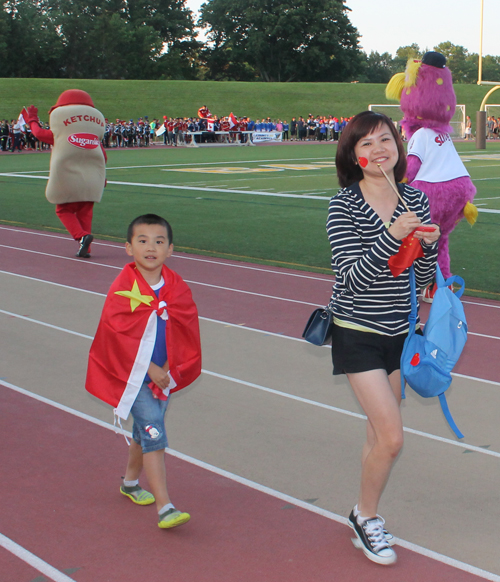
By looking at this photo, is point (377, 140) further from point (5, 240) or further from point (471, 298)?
point (5, 240)

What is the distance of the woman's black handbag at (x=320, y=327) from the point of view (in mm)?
3307

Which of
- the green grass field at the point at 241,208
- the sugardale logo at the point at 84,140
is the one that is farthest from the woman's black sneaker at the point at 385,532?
the sugardale logo at the point at 84,140

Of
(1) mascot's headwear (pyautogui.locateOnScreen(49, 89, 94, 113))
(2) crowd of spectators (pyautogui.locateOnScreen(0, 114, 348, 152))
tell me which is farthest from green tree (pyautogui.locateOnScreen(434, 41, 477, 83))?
(1) mascot's headwear (pyautogui.locateOnScreen(49, 89, 94, 113))

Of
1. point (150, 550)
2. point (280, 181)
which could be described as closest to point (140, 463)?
point (150, 550)

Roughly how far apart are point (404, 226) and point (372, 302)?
422 mm

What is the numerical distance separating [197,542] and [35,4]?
93.2 m

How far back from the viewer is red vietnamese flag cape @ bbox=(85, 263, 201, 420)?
346 centimetres

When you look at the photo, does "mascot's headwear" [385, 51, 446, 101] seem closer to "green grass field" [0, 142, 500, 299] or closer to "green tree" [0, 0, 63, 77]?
"green grass field" [0, 142, 500, 299]

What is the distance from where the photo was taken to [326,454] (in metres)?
4.34

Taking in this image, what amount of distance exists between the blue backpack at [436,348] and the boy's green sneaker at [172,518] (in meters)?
1.17

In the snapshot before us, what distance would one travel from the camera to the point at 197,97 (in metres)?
61.0

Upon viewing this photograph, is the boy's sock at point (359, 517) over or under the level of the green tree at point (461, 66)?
under

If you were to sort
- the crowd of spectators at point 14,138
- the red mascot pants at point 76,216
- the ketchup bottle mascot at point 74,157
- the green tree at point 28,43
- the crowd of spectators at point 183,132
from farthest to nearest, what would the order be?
the green tree at point 28,43 < the crowd of spectators at point 183,132 < the crowd of spectators at point 14,138 < the red mascot pants at point 76,216 < the ketchup bottle mascot at point 74,157

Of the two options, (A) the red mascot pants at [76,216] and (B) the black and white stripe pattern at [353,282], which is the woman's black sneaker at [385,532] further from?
(A) the red mascot pants at [76,216]
